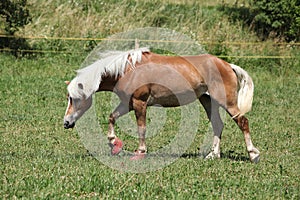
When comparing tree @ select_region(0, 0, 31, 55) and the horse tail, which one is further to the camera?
tree @ select_region(0, 0, 31, 55)

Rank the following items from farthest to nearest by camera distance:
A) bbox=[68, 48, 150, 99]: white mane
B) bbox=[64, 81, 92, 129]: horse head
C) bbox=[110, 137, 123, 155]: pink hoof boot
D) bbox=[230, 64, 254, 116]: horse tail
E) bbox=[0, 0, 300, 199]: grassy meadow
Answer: bbox=[230, 64, 254, 116]: horse tail → bbox=[110, 137, 123, 155]: pink hoof boot → bbox=[64, 81, 92, 129]: horse head → bbox=[68, 48, 150, 99]: white mane → bbox=[0, 0, 300, 199]: grassy meadow

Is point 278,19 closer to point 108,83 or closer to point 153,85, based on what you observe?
point 153,85

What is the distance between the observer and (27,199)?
5609mm

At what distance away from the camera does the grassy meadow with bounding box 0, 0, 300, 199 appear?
20.6ft

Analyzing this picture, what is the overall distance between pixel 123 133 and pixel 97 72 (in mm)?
2624

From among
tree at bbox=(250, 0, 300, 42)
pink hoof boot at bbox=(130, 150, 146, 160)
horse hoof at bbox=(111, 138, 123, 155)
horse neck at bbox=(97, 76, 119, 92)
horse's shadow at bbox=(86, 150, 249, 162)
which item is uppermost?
horse neck at bbox=(97, 76, 119, 92)

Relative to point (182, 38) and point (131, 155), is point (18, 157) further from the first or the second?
point (182, 38)

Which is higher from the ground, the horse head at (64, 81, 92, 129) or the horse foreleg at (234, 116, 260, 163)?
the horse head at (64, 81, 92, 129)

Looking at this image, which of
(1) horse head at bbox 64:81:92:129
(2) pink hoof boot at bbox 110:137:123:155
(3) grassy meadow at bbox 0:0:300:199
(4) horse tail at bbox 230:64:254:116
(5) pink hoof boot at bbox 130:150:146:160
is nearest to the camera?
(3) grassy meadow at bbox 0:0:300:199

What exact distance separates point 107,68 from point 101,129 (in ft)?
9.46

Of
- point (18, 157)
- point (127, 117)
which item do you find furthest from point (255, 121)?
point (18, 157)

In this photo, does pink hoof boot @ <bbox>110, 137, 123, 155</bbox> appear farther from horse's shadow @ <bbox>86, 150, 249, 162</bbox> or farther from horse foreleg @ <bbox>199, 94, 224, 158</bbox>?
horse foreleg @ <bbox>199, 94, 224, 158</bbox>

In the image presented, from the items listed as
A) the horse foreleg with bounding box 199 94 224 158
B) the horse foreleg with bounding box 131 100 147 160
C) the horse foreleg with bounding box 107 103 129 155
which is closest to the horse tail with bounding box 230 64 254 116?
the horse foreleg with bounding box 199 94 224 158

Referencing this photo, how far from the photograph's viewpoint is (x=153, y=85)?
27.8ft
